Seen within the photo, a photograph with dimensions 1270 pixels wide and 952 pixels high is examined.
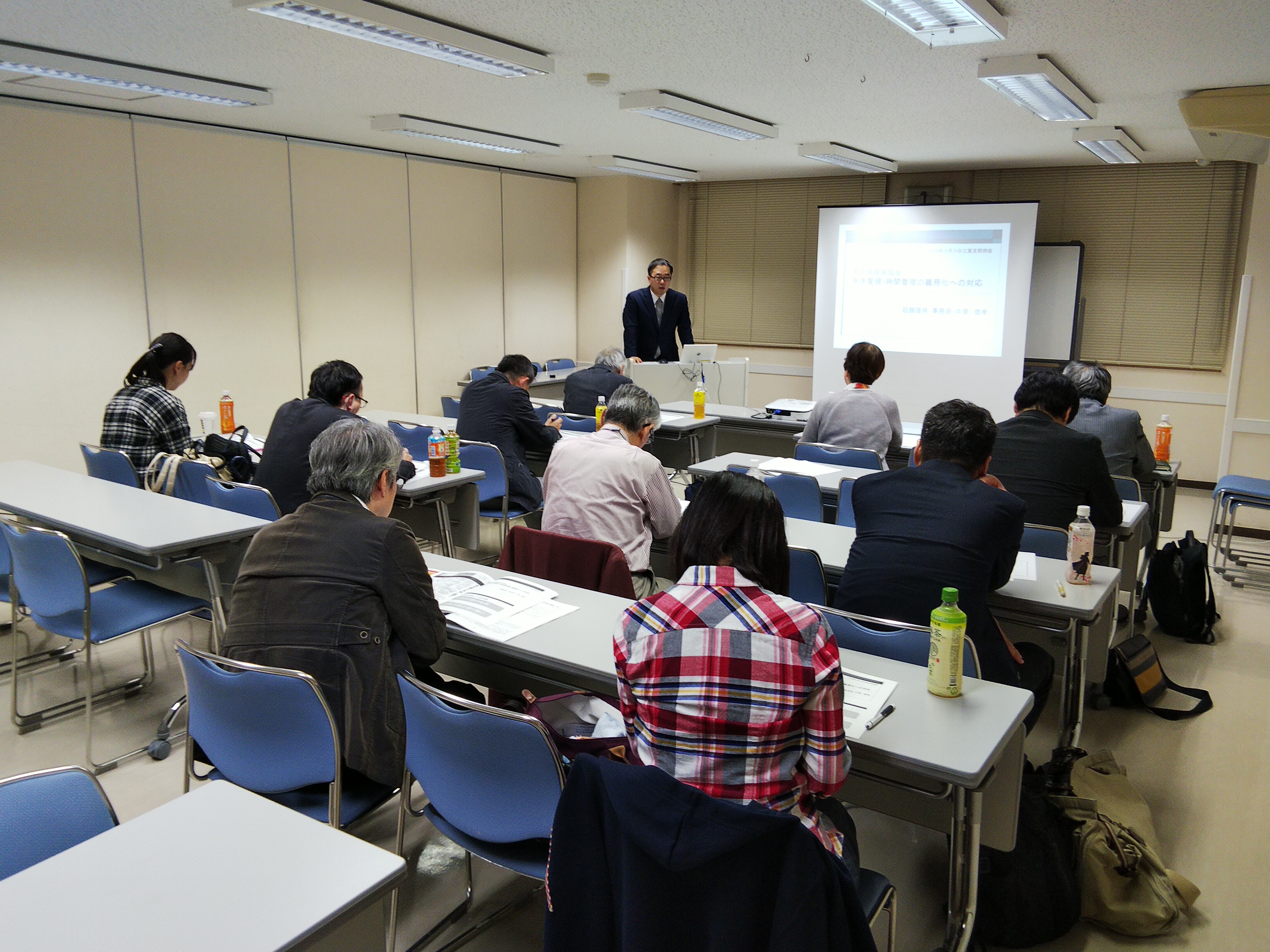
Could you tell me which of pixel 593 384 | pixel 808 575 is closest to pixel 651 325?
pixel 593 384

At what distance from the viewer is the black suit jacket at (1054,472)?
3.38m

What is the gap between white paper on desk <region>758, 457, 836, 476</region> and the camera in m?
4.17

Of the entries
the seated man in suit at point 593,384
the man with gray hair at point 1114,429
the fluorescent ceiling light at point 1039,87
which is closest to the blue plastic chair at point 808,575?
the man with gray hair at point 1114,429

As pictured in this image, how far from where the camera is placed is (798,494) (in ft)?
13.3

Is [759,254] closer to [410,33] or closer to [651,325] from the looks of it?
[651,325]

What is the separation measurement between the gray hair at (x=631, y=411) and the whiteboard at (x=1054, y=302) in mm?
5546

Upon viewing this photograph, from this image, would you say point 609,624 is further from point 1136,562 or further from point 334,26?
point 1136,562

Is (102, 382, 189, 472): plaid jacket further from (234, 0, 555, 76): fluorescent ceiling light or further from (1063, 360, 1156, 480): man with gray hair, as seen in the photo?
(1063, 360, 1156, 480): man with gray hair

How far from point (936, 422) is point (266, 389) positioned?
5.62 m

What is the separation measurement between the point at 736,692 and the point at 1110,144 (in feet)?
21.0

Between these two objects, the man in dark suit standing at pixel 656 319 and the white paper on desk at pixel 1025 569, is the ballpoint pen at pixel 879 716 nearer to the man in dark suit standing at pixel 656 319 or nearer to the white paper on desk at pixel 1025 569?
the white paper on desk at pixel 1025 569

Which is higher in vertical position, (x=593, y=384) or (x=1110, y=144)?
(x=1110, y=144)

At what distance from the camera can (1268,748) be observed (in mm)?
3316

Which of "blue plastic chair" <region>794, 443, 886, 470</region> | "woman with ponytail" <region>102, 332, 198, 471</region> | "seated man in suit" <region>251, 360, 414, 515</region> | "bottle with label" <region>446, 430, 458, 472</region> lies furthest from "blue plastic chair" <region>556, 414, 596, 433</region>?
"woman with ponytail" <region>102, 332, 198, 471</region>
